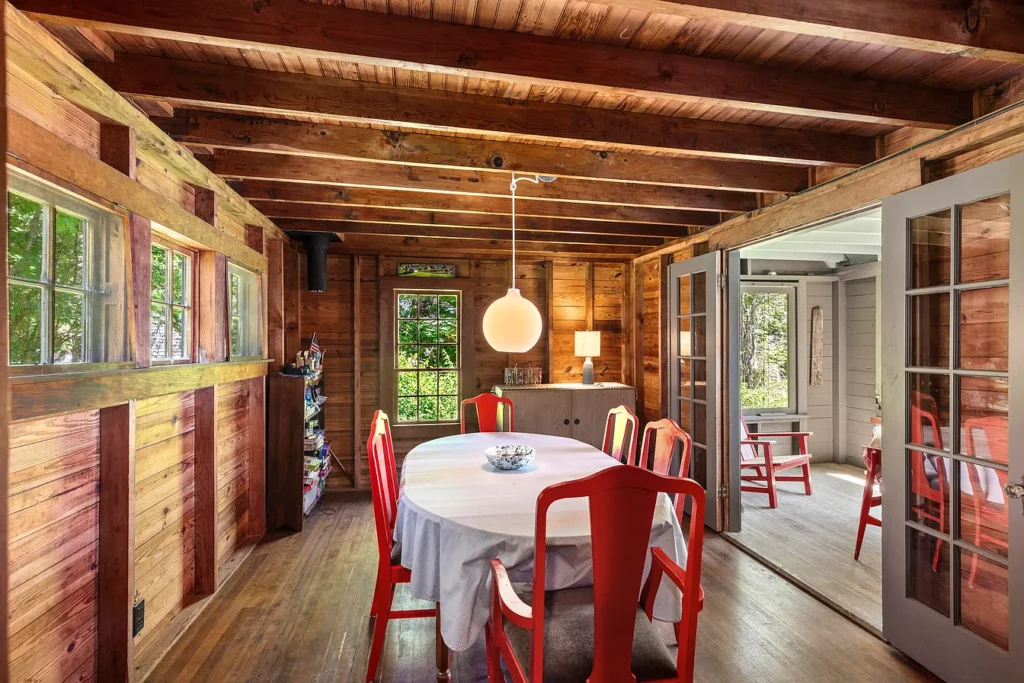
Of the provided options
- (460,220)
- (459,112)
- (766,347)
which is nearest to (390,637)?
(459,112)

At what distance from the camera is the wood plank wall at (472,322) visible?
5.37m

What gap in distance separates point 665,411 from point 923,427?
104 inches

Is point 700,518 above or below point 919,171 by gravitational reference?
below

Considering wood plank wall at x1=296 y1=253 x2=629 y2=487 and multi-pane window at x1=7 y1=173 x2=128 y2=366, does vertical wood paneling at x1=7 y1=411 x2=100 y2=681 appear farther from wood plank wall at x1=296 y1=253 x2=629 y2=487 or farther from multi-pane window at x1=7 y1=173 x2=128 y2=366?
wood plank wall at x1=296 y1=253 x2=629 y2=487

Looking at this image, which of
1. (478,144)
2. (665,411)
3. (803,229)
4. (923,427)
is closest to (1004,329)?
(923,427)

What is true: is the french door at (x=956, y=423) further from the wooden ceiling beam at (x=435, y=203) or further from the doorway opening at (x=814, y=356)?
the doorway opening at (x=814, y=356)

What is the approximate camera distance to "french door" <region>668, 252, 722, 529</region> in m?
4.12

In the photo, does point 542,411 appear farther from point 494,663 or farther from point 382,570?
point 494,663

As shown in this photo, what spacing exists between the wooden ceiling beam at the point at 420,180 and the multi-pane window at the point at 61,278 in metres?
1.11

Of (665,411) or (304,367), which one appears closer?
(304,367)

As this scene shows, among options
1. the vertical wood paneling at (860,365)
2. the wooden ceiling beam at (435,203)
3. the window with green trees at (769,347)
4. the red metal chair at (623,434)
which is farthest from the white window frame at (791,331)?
the red metal chair at (623,434)

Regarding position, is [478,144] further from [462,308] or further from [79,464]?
[462,308]

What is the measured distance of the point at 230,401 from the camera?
3.69m

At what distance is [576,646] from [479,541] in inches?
19.5
